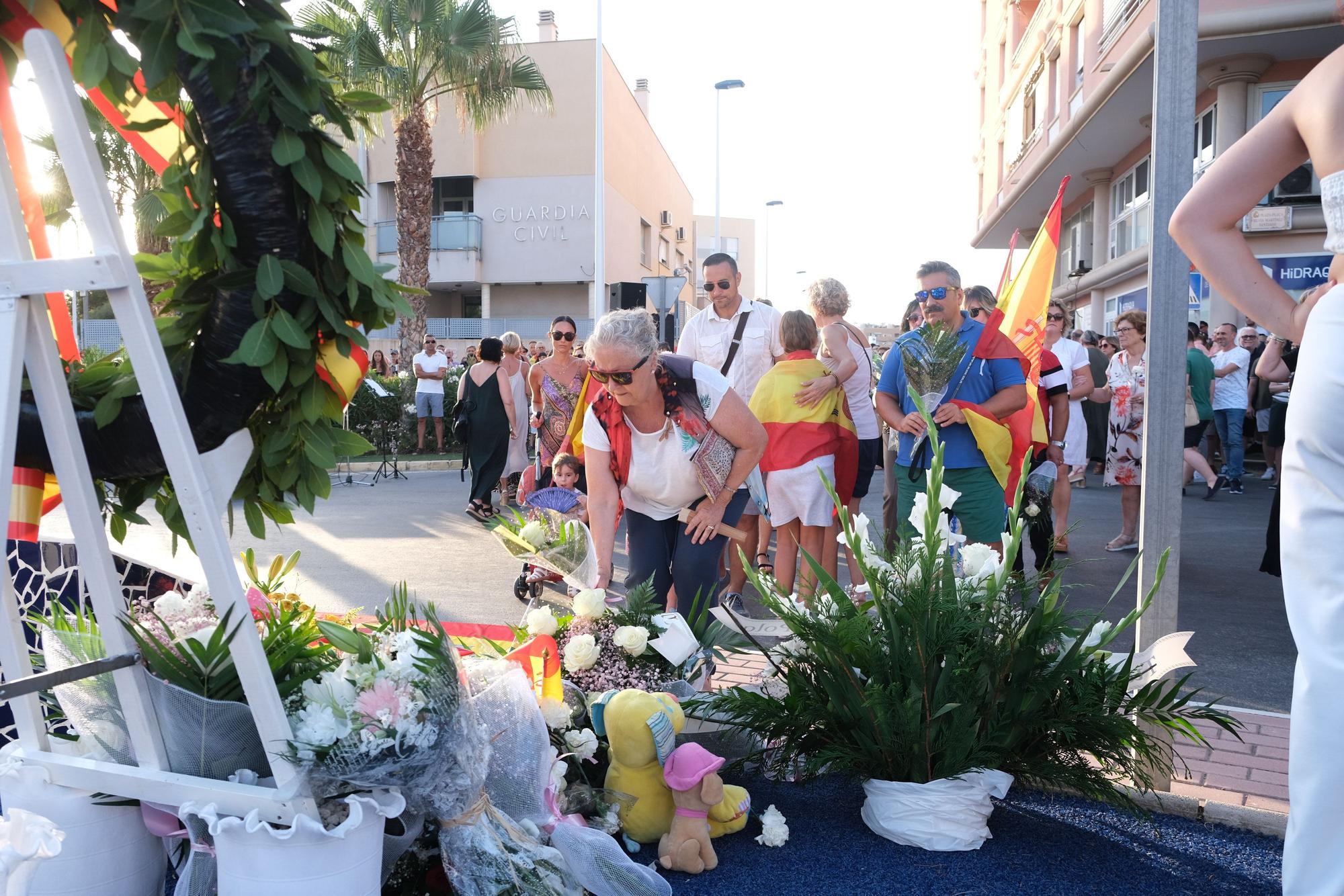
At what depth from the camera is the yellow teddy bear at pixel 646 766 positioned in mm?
2955

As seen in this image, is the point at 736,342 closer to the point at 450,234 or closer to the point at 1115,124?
the point at 1115,124

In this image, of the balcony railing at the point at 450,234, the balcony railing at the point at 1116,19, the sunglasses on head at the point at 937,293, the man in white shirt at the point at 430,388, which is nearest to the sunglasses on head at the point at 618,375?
the sunglasses on head at the point at 937,293

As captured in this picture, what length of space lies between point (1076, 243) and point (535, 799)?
1137 inches

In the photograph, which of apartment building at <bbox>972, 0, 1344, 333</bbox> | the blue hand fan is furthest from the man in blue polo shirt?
the blue hand fan

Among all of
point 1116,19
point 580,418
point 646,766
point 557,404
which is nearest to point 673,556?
point 580,418

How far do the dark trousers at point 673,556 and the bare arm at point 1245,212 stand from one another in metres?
2.36

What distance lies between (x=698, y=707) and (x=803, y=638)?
0.43 meters

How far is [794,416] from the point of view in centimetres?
592

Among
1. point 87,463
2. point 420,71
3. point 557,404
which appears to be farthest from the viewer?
point 420,71

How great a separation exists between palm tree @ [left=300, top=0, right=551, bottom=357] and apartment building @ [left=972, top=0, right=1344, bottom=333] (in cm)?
1232

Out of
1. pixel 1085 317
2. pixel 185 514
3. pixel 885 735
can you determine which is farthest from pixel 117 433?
pixel 1085 317

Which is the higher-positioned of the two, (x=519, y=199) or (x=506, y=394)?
(x=519, y=199)

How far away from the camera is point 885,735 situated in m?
2.98

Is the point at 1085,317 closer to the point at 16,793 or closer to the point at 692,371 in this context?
the point at 692,371
